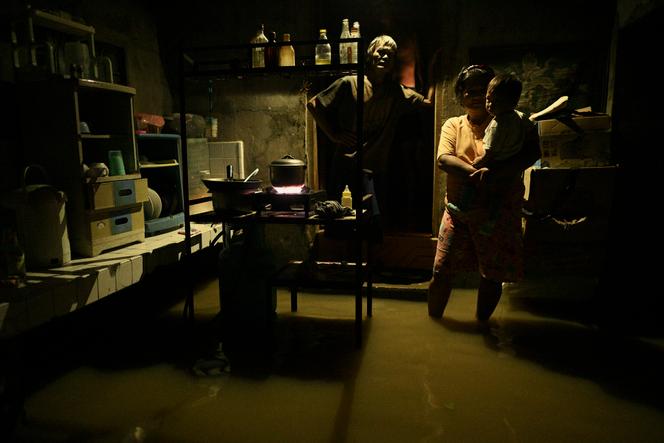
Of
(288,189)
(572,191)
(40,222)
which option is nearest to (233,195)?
(288,189)

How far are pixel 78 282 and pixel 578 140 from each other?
395 centimetres

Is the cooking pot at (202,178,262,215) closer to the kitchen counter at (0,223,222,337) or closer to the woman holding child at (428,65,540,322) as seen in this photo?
the kitchen counter at (0,223,222,337)

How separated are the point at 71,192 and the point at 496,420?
3.37 metres

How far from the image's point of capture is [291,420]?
2.55 m

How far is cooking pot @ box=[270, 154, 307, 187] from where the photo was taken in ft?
10.9

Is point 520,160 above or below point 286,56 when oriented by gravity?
below

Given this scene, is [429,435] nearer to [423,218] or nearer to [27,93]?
[423,218]

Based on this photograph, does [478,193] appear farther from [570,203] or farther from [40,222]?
[40,222]

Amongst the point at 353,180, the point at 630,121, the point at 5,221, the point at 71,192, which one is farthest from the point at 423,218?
the point at 5,221

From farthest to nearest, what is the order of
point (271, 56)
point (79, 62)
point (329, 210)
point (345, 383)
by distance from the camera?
point (79, 62) → point (271, 56) → point (329, 210) → point (345, 383)

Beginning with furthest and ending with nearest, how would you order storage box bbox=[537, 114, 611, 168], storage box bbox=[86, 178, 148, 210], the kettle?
storage box bbox=[537, 114, 611, 168]
storage box bbox=[86, 178, 148, 210]
the kettle

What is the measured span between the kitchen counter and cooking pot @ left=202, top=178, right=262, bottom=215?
873 mm

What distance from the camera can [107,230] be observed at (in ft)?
12.4

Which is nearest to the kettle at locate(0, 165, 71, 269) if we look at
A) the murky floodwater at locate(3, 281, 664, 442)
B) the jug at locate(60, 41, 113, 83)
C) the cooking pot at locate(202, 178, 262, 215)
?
the murky floodwater at locate(3, 281, 664, 442)
